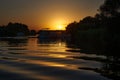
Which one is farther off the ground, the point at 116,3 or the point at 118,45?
the point at 116,3

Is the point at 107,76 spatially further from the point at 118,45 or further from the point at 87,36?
the point at 87,36

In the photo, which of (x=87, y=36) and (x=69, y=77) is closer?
(x=69, y=77)

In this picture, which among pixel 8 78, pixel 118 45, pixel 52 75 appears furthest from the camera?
pixel 118 45

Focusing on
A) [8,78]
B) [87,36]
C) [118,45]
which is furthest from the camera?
[87,36]

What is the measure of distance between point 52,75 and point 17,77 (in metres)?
2.26

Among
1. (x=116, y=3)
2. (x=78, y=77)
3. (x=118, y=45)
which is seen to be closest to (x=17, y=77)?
(x=78, y=77)

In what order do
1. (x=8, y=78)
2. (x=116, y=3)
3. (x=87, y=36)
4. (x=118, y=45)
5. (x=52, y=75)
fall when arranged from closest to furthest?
(x=8, y=78) < (x=52, y=75) < (x=118, y=45) < (x=116, y=3) < (x=87, y=36)

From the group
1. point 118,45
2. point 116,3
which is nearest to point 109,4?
point 116,3

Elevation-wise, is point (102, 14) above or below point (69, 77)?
above

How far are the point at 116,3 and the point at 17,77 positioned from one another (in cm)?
5960

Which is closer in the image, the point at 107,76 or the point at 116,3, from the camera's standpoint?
the point at 107,76

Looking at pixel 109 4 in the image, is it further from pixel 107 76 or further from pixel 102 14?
pixel 107 76

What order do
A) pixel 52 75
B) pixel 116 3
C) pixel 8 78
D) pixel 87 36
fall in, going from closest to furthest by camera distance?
pixel 8 78 → pixel 52 75 → pixel 116 3 → pixel 87 36

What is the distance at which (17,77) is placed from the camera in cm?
1973
